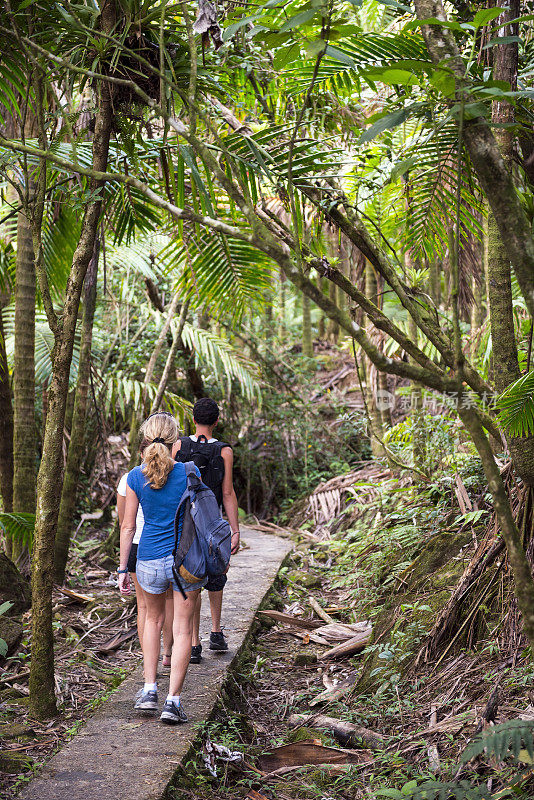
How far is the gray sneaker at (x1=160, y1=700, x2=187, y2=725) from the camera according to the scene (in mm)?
3695

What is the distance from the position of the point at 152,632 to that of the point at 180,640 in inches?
8.3

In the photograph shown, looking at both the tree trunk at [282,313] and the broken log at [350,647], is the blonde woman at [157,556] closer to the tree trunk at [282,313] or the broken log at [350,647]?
the broken log at [350,647]

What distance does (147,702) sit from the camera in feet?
12.6

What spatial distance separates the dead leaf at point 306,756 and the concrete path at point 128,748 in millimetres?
416

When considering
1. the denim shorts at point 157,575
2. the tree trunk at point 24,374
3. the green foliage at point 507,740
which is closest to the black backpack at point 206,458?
the denim shorts at point 157,575

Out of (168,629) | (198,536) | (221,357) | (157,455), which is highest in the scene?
(221,357)

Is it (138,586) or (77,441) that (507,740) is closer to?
(138,586)

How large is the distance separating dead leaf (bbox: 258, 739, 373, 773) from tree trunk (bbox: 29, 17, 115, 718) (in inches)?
48.1

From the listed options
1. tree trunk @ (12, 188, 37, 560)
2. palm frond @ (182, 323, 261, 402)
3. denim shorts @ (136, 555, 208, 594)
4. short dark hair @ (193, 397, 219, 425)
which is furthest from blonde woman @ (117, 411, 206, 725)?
palm frond @ (182, 323, 261, 402)

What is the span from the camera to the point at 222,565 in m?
3.96

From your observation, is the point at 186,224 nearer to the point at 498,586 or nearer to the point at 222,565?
the point at 222,565

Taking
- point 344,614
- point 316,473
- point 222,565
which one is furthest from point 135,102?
point 316,473

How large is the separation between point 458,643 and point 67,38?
411 cm

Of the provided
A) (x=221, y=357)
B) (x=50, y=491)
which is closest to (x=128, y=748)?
(x=50, y=491)
